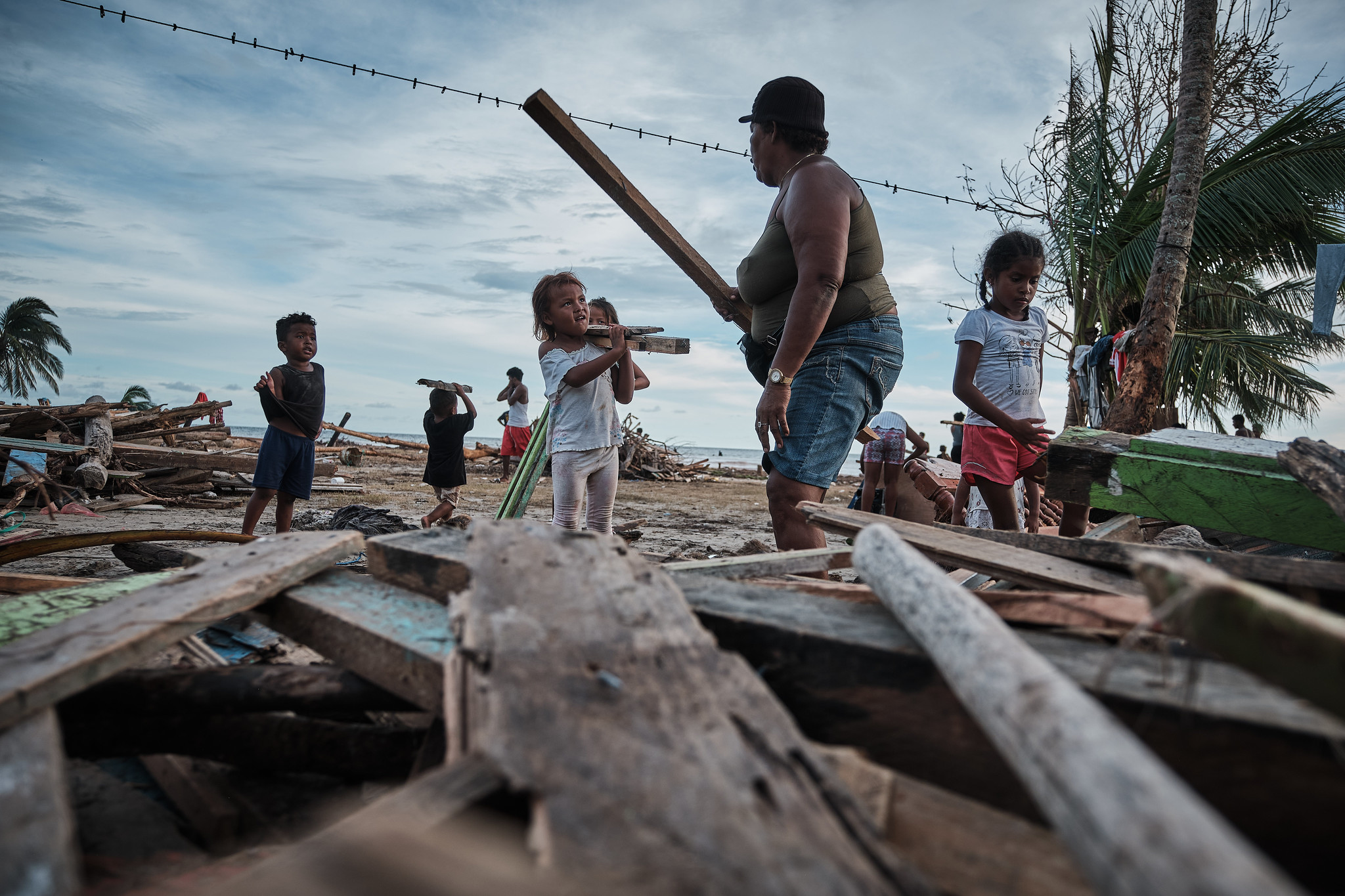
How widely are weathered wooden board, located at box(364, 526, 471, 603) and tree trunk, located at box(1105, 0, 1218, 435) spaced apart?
6554 millimetres

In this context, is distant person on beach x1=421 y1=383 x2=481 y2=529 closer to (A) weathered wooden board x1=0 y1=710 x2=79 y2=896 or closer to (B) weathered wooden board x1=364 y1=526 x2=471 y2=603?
(B) weathered wooden board x1=364 y1=526 x2=471 y2=603

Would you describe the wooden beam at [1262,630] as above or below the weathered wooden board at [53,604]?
above

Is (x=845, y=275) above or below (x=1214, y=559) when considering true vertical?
above

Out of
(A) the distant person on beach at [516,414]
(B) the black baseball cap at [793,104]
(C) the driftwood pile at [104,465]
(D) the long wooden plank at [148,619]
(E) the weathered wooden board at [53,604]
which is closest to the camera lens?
(D) the long wooden plank at [148,619]

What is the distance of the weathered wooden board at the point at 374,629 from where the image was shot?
4.01 ft

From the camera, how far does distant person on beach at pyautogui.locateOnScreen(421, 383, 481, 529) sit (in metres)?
7.24

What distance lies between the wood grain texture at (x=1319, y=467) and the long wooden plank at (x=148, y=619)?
2655 mm

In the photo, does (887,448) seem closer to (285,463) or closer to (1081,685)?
(285,463)

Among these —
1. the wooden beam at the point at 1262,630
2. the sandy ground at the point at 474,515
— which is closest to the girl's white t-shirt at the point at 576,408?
the sandy ground at the point at 474,515

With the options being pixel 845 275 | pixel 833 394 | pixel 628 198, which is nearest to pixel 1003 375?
pixel 845 275

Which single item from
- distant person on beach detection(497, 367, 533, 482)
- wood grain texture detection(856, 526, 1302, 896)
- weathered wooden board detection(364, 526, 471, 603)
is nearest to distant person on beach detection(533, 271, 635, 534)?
weathered wooden board detection(364, 526, 471, 603)

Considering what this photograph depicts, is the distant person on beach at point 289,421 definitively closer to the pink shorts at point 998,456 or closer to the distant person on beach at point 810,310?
the distant person on beach at point 810,310

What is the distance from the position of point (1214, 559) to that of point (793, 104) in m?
2.20

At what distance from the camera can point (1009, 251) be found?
376cm
